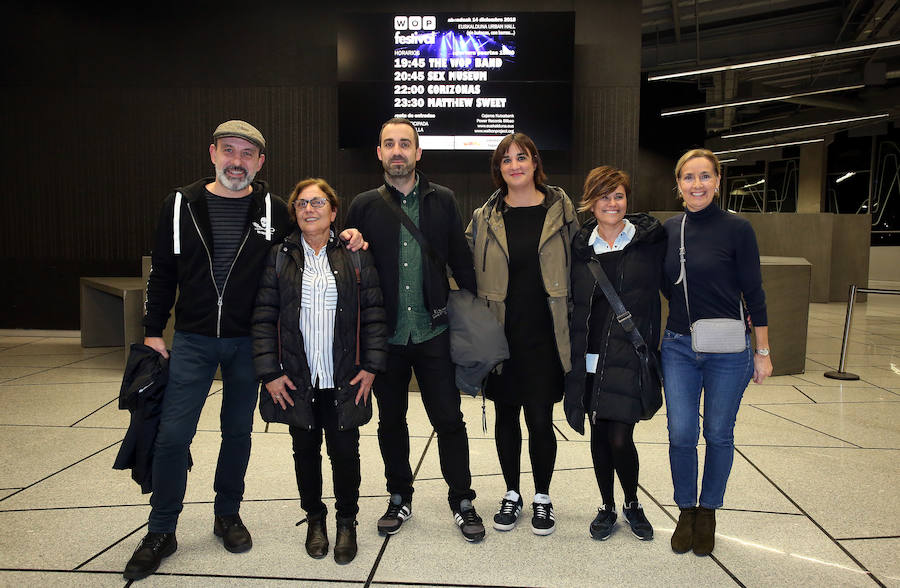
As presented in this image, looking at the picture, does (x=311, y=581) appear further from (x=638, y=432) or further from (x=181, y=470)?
(x=638, y=432)

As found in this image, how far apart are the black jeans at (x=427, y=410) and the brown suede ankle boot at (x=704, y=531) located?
34.1 inches

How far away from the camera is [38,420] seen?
13.6ft

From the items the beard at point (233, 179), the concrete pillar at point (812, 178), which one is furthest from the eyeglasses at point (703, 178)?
the concrete pillar at point (812, 178)

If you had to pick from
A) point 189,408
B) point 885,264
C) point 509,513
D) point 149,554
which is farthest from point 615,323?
point 885,264

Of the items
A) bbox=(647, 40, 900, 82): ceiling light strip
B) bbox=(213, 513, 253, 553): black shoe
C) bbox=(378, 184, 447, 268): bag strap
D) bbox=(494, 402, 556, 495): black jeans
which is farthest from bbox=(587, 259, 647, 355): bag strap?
bbox=(647, 40, 900, 82): ceiling light strip

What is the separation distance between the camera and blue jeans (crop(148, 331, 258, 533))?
231cm

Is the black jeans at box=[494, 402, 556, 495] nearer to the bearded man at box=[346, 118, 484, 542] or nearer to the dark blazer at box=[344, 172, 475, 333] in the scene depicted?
the bearded man at box=[346, 118, 484, 542]

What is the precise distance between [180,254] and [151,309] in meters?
0.23

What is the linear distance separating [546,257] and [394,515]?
1.19 m

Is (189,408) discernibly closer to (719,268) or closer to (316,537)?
(316,537)

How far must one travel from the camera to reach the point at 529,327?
2.51 meters

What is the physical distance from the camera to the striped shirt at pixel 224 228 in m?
2.32

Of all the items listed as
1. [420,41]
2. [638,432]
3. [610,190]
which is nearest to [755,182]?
[420,41]

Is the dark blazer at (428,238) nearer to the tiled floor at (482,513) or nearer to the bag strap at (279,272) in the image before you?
the bag strap at (279,272)
